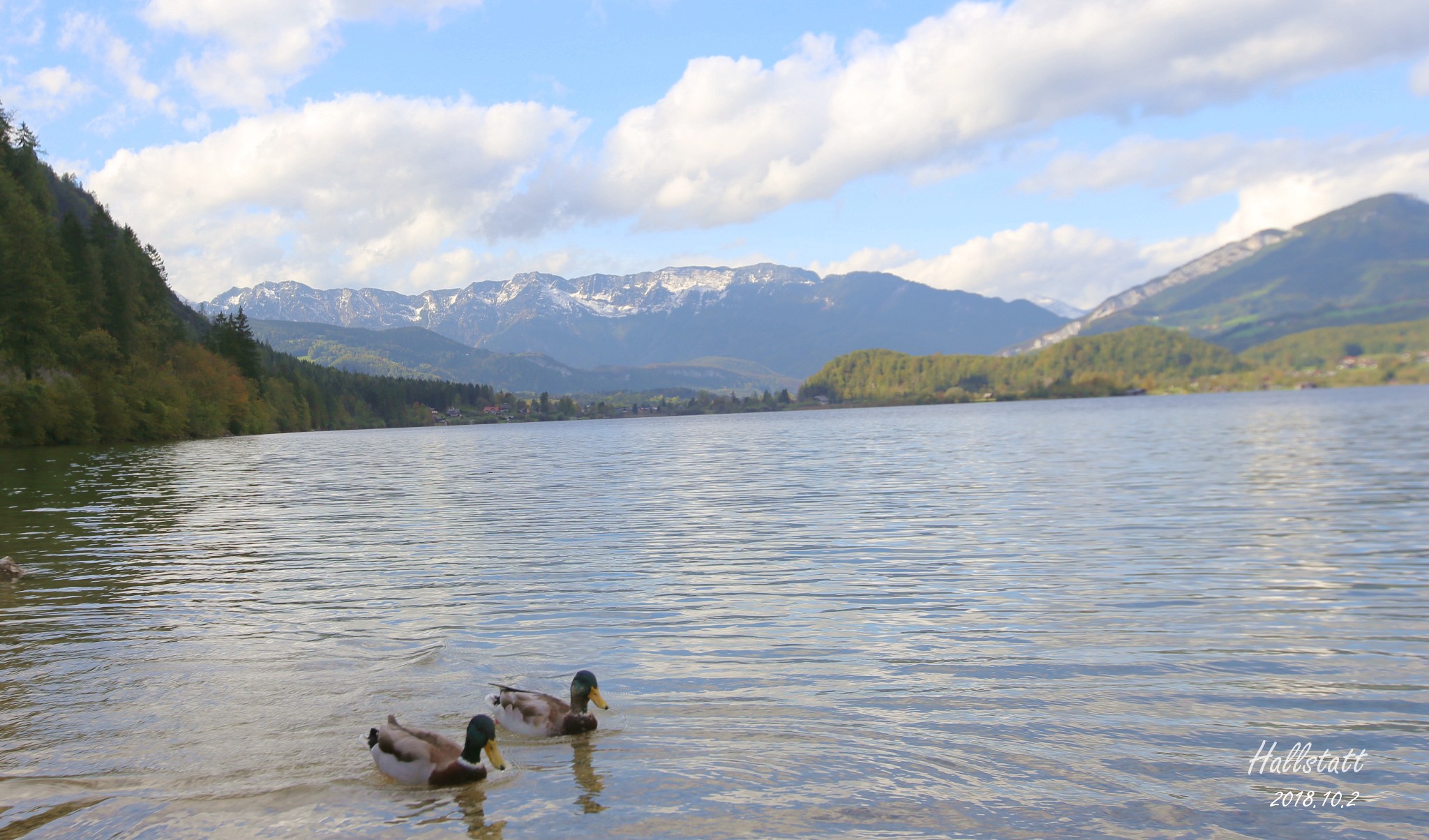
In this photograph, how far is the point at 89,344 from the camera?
98.8m

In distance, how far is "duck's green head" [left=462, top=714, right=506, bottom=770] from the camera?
9500 millimetres

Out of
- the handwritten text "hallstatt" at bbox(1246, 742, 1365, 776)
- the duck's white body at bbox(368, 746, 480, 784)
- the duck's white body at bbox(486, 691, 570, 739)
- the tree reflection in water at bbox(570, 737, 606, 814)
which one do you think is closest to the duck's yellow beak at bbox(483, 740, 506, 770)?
the duck's white body at bbox(368, 746, 480, 784)

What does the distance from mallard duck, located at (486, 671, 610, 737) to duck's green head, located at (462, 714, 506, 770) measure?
1.12 m

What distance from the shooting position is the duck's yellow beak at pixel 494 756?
9.59 meters

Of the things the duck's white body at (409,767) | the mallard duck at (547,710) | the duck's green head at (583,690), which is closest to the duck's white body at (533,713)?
the mallard duck at (547,710)

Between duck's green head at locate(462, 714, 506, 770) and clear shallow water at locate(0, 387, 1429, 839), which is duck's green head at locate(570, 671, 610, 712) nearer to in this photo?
clear shallow water at locate(0, 387, 1429, 839)

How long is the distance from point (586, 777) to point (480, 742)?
1.15 m

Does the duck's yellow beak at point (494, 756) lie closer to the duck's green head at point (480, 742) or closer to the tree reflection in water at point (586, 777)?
the duck's green head at point (480, 742)

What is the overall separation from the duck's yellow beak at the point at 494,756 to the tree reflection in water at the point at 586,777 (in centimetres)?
77

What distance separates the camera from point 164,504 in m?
40.4

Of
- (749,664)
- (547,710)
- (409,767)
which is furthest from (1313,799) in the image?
(409,767)

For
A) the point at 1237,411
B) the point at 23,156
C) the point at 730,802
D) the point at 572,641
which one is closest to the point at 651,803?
the point at 730,802

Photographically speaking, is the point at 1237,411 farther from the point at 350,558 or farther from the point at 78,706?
the point at 78,706

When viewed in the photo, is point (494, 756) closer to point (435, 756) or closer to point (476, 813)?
point (435, 756)
